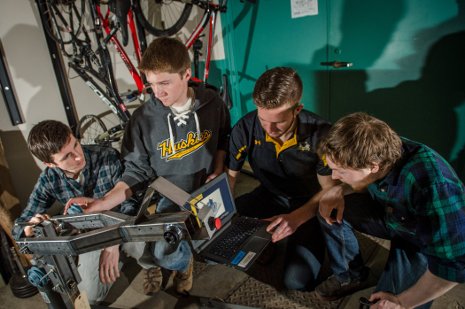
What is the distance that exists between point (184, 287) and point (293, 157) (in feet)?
3.11

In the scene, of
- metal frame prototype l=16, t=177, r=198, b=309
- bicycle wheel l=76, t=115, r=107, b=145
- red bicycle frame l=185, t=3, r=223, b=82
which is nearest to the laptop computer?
metal frame prototype l=16, t=177, r=198, b=309

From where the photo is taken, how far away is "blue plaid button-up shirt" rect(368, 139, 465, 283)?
3.21 feet

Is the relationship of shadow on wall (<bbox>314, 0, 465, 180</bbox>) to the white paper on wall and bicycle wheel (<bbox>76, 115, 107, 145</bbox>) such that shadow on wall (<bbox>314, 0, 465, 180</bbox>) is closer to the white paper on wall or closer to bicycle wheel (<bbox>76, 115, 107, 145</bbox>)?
the white paper on wall

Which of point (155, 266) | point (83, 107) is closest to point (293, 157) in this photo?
point (155, 266)

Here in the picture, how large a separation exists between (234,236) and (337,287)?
655 millimetres

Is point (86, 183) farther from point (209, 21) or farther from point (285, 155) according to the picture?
point (209, 21)

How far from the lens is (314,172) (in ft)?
5.38

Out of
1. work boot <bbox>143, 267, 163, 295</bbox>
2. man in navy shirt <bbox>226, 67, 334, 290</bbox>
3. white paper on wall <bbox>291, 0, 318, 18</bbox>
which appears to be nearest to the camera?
man in navy shirt <bbox>226, 67, 334, 290</bbox>

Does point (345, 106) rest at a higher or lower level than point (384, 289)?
higher

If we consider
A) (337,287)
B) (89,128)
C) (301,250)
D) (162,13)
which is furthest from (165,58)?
(162,13)

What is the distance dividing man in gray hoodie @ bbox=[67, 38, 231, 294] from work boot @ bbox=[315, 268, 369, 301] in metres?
0.72

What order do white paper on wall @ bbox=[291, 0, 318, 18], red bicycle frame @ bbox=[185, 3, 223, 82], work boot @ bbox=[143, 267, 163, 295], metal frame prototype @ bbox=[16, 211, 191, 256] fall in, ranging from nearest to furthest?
metal frame prototype @ bbox=[16, 211, 191, 256]
work boot @ bbox=[143, 267, 163, 295]
white paper on wall @ bbox=[291, 0, 318, 18]
red bicycle frame @ bbox=[185, 3, 223, 82]

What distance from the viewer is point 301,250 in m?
1.62

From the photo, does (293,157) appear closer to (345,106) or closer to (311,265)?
(311,265)
